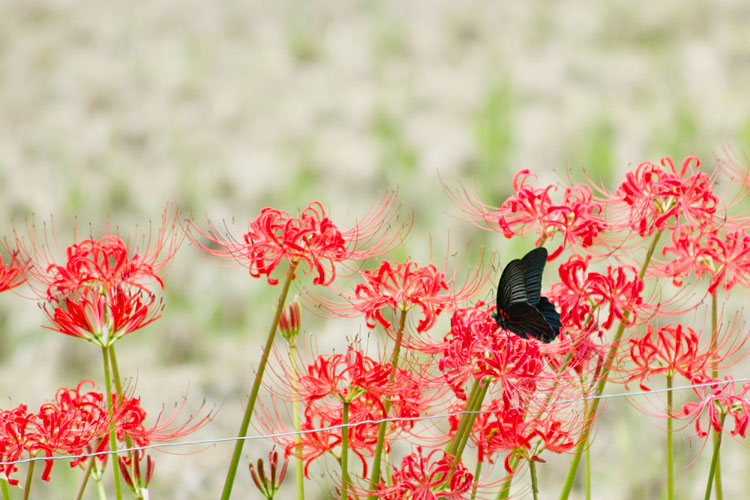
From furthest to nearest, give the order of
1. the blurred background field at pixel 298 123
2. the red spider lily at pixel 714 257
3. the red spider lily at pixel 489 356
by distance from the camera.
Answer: the blurred background field at pixel 298 123, the red spider lily at pixel 714 257, the red spider lily at pixel 489 356

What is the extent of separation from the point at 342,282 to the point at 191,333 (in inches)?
17.2

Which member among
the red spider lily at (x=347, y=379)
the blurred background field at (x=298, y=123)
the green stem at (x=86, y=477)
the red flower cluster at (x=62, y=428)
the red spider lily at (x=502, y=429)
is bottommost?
the green stem at (x=86, y=477)

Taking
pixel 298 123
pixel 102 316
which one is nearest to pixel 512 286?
pixel 102 316

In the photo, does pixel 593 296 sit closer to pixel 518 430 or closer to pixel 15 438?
pixel 518 430

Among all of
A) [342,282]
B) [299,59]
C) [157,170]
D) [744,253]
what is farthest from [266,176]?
[744,253]

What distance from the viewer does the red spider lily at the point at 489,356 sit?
591 mm

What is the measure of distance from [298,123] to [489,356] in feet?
9.70

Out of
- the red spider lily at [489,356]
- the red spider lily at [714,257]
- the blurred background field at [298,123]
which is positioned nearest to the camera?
the red spider lily at [489,356]

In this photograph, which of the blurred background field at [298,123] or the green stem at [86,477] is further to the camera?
the blurred background field at [298,123]

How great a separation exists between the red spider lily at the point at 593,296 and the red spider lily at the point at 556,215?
20 mm

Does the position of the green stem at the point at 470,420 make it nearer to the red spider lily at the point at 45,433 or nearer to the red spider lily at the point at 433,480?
the red spider lily at the point at 433,480

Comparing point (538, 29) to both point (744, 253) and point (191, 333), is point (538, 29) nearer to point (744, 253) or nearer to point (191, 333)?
point (191, 333)

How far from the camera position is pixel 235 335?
2.46 m

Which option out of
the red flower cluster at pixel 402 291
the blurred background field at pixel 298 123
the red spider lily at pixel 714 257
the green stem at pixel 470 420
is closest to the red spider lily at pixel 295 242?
the red flower cluster at pixel 402 291
